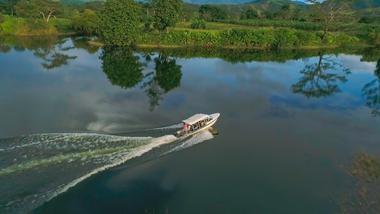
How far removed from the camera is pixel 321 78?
153 feet

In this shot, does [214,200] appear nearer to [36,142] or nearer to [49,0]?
[36,142]

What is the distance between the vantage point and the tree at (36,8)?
79250mm

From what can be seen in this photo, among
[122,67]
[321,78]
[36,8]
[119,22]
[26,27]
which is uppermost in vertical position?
[36,8]

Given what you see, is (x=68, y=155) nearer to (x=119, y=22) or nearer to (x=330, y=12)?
(x=119, y=22)

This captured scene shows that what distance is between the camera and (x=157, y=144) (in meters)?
23.3

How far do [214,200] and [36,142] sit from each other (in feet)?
33.9

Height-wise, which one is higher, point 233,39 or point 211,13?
point 211,13

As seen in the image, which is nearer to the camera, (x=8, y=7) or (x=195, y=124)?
(x=195, y=124)

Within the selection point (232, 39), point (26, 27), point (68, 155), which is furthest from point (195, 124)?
point (26, 27)

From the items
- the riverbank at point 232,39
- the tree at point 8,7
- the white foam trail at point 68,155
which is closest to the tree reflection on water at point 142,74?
the riverbank at point 232,39

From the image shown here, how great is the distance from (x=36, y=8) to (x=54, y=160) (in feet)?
221

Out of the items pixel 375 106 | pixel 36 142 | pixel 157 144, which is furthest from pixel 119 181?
pixel 375 106

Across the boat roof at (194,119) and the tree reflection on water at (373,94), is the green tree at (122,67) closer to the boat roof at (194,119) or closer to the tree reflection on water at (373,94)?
the boat roof at (194,119)

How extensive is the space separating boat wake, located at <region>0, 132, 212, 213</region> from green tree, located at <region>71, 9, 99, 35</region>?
187 ft
